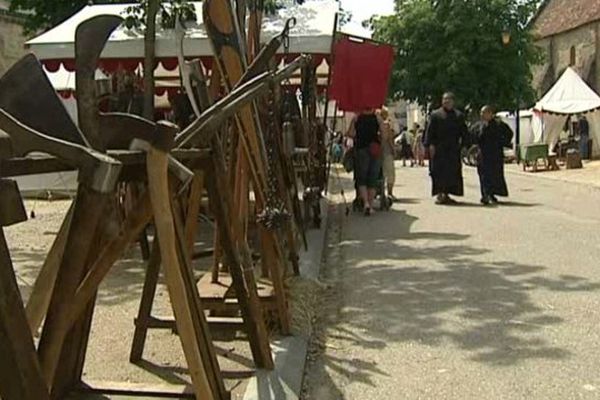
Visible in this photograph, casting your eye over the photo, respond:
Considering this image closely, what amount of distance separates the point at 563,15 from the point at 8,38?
28.4 meters

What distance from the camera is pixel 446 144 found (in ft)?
45.1

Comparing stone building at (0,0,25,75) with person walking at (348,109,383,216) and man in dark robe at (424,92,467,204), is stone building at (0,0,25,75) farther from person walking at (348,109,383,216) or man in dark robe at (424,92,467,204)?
person walking at (348,109,383,216)

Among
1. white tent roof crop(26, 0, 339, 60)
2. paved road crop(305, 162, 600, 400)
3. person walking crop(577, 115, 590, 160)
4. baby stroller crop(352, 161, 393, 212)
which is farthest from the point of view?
person walking crop(577, 115, 590, 160)

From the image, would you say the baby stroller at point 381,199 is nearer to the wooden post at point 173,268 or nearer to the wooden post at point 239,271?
the wooden post at point 239,271

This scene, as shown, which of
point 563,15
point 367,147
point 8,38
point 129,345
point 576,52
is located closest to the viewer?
point 129,345

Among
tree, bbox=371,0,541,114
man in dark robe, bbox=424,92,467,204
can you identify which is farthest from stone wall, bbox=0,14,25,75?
man in dark robe, bbox=424,92,467,204

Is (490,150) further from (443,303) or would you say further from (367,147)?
(443,303)

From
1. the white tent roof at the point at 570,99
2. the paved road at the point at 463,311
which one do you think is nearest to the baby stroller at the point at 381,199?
the paved road at the point at 463,311

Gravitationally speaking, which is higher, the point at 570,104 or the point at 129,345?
the point at 570,104

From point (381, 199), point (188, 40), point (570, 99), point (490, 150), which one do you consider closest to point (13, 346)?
point (188, 40)

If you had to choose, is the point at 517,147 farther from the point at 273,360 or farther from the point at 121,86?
the point at 273,360

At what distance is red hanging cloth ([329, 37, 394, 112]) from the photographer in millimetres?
10055

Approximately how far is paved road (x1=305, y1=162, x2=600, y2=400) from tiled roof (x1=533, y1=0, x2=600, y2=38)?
31.1 m

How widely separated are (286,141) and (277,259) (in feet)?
6.45
